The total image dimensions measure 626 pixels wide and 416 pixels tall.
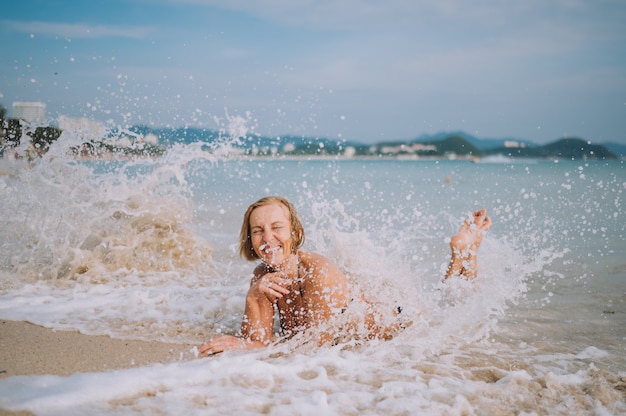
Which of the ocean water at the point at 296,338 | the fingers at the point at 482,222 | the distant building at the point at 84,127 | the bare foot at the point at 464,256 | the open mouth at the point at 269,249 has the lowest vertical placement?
the ocean water at the point at 296,338

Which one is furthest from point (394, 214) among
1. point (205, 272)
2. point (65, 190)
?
point (65, 190)

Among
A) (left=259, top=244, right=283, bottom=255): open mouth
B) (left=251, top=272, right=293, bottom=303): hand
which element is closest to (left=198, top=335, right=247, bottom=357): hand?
(left=251, top=272, right=293, bottom=303): hand

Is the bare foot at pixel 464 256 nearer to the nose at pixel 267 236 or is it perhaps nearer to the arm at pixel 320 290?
the arm at pixel 320 290

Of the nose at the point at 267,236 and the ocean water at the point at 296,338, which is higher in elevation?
the nose at the point at 267,236

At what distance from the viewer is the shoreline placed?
3.00 m

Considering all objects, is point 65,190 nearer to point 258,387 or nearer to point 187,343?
point 187,343

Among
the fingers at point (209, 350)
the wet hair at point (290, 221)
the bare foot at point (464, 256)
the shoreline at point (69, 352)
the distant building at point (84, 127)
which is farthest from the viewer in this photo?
the distant building at point (84, 127)

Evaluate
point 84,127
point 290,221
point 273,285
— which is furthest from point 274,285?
point 84,127

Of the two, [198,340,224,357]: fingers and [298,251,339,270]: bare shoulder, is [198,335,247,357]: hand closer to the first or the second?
[198,340,224,357]: fingers

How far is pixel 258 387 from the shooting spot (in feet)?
9.55

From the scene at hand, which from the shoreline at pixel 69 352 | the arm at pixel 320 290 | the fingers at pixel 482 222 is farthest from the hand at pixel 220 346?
the fingers at pixel 482 222

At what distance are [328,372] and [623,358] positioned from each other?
2.22 metres

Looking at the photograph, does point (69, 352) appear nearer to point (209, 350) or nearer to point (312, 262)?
point (209, 350)

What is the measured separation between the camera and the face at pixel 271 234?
3762 millimetres
